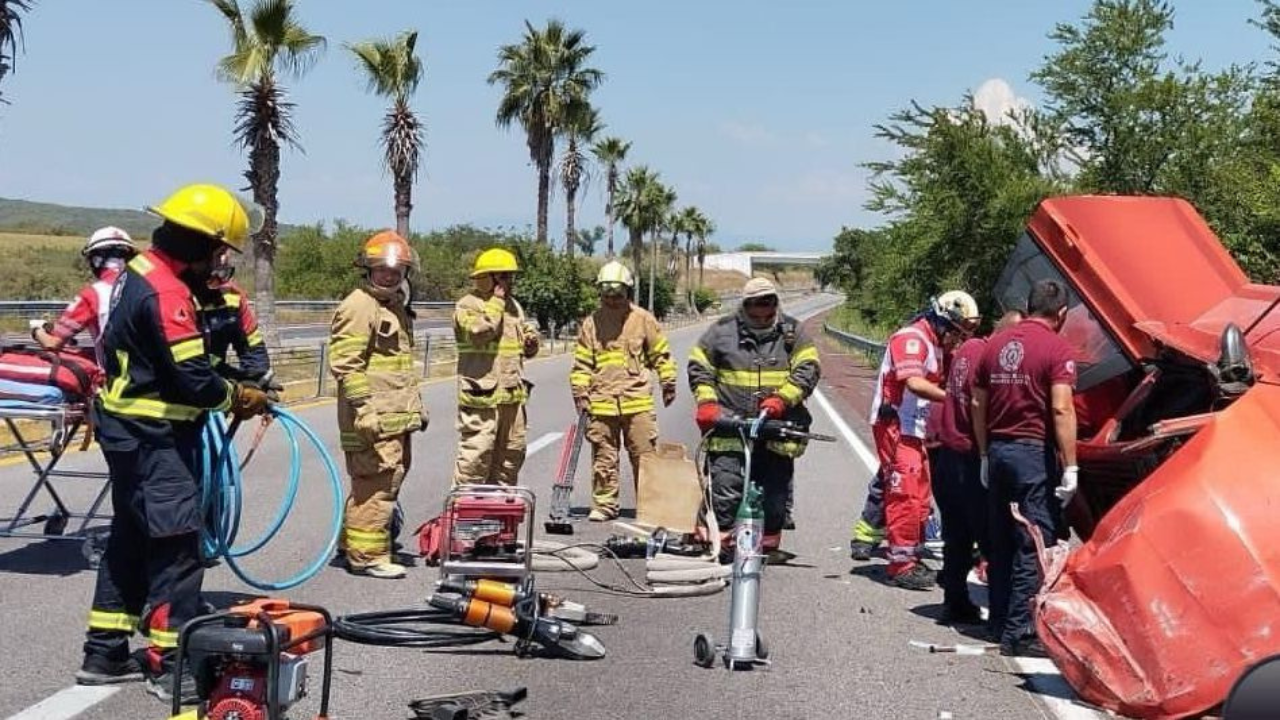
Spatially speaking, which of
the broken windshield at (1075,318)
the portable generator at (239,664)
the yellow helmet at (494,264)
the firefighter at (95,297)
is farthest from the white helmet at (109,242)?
the broken windshield at (1075,318)

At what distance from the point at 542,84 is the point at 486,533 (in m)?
43.2

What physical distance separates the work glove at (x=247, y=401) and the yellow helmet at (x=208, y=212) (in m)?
0.64

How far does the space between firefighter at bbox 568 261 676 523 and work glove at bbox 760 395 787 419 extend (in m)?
2.33

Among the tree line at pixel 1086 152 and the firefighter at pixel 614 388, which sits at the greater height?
the tree line at pixel 1086 152

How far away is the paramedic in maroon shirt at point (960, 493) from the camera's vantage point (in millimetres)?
7152

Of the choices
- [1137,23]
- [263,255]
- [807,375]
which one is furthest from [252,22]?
[807,375]

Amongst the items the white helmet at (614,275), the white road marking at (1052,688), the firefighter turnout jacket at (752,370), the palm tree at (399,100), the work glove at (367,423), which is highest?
the palm tree at (399,100)

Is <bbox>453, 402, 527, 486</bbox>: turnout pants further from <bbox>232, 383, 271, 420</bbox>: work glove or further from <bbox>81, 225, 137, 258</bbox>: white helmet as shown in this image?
<bbox>232, 383, 271, 420</bbox>: work glove

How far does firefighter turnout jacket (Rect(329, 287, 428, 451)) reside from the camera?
311 inches

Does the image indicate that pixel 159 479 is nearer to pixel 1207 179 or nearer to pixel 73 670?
pixel 73 670

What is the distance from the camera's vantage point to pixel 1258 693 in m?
2.70

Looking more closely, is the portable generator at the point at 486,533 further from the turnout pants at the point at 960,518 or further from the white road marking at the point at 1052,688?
the white road marking at the point at 1052,688

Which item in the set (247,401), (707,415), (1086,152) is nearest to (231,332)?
(247,401)

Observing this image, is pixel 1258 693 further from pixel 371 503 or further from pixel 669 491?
pixel 669 491
